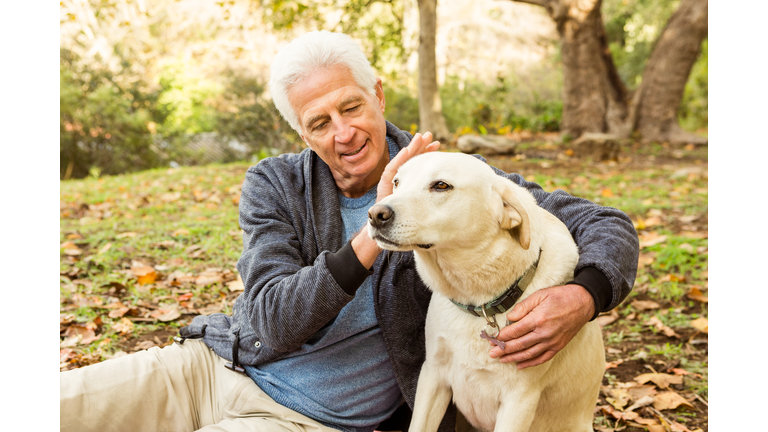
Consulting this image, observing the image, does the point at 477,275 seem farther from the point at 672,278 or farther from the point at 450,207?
the point at 672,278

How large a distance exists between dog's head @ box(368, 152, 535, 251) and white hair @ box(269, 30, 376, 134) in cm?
56

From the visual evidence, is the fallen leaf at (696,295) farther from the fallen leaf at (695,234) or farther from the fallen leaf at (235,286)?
the fallen leaf at (235,286)

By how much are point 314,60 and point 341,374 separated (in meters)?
1.21

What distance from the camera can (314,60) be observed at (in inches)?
83.4

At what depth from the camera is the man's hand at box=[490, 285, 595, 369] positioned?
175 centimetres

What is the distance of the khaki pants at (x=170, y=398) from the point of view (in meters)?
1.98

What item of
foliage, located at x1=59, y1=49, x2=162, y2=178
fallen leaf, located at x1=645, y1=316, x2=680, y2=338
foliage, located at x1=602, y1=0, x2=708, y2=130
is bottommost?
fallen leaf, located at x1=645, y1=316, x2=680, y2=338

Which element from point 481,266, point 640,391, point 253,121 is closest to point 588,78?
point 253,121

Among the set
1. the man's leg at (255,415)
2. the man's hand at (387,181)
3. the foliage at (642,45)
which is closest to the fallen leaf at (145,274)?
the man's leg at (255,415)

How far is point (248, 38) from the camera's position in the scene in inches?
755

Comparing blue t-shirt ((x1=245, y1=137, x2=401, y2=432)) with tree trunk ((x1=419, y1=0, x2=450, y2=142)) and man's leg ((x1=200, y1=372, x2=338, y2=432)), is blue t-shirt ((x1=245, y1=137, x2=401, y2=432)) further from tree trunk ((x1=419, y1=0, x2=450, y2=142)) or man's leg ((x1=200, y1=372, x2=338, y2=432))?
tree trunk ((x1=419, y1=0, x2=450, y2=142))

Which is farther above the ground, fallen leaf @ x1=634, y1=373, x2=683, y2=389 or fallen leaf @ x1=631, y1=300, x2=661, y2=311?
fallen leaf @ x1=631, y1=300, x2=661, y2=311

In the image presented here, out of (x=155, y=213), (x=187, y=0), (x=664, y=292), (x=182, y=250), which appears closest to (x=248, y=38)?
(x=187, y=0)

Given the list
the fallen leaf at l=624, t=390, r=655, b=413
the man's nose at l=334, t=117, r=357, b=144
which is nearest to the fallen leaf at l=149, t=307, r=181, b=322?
the man's nose at l=334, t=117, r=357, b=144
